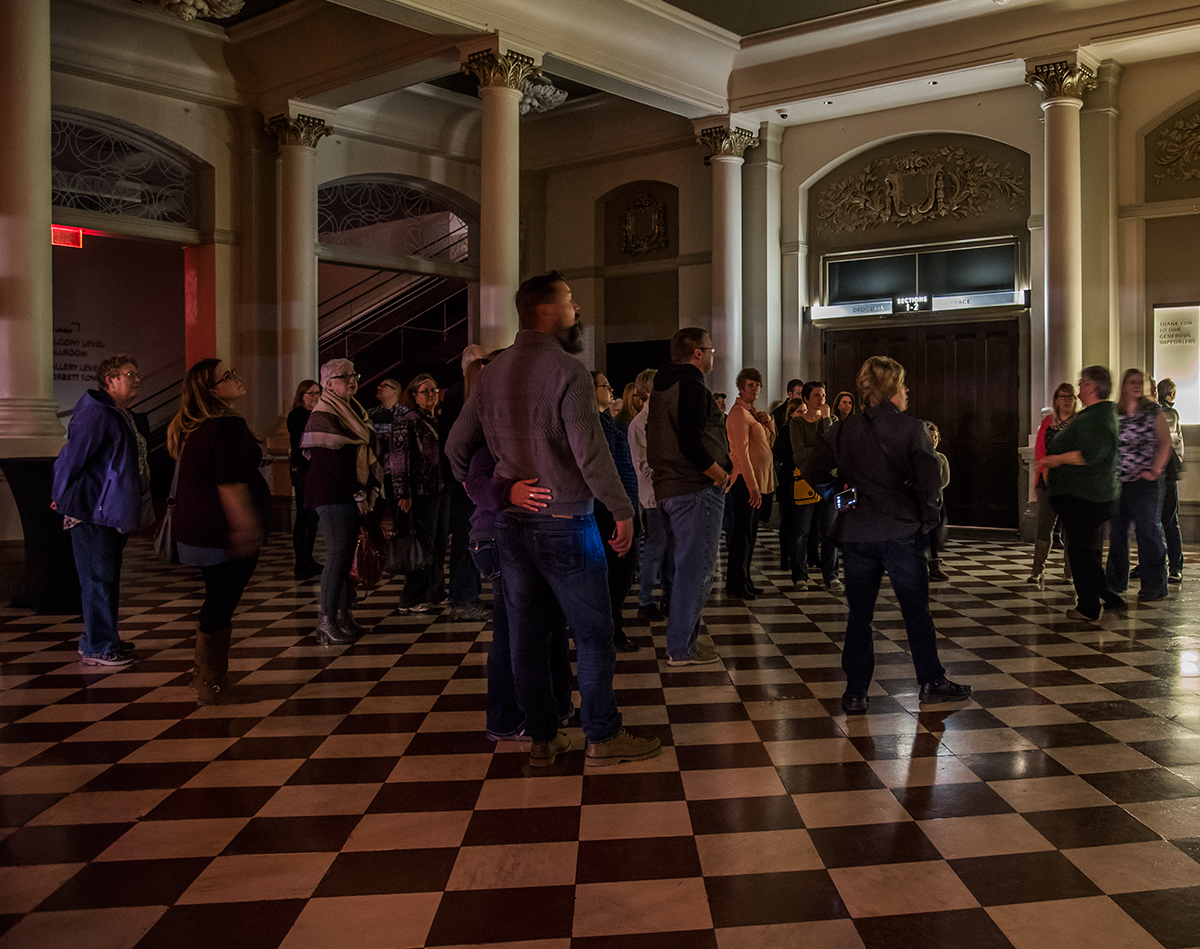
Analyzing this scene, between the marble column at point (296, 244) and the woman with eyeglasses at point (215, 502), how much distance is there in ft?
25.6

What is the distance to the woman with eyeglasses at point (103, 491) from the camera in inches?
206

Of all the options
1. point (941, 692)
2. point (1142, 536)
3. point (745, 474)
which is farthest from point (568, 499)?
point (1142, 536)

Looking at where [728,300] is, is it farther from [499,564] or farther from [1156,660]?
[499,564]

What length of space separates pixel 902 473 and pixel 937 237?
8769 millimetres

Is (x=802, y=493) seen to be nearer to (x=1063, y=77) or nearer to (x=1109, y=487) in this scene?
(x=1109, y=487)

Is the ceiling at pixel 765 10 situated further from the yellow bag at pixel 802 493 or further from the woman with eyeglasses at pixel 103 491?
the woman with eyeglasses at pixel 103 491

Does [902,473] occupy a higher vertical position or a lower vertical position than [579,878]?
higher

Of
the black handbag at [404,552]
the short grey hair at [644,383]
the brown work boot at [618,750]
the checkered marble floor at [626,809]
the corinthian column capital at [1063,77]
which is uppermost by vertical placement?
the corinthian column capital at [1063,77]

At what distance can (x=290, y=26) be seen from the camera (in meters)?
11.3

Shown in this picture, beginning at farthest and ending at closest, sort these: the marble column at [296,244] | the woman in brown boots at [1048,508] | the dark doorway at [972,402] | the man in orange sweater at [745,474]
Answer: the marble column at [296,244] → the dark doorway at [972,402] → the woman in brown boots at [1048,508] → the man in orange sweater at [745,474]

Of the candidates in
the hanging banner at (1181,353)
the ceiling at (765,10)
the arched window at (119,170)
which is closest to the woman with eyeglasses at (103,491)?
the arched window at (119,170)

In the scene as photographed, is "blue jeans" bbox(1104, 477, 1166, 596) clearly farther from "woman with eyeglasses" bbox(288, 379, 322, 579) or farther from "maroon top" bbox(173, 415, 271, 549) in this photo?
"woman with eyeglasses" bbox(288, 379, 322, 579)

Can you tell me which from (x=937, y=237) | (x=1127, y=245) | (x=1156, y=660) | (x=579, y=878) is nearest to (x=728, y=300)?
(x=937, y=237)

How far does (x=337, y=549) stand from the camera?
5750 millimetres
